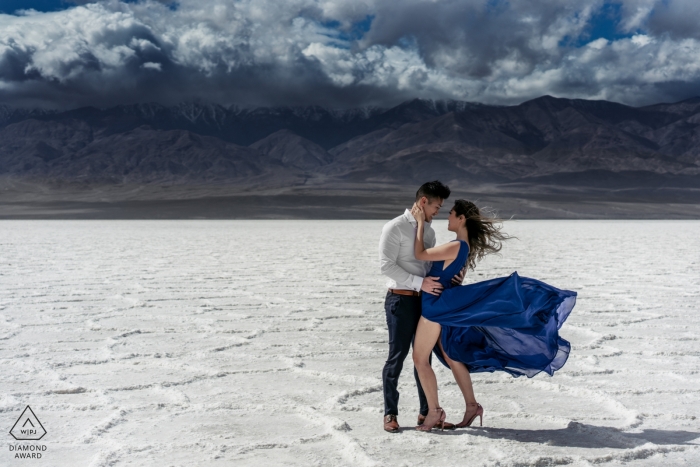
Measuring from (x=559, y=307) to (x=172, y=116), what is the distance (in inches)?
7637

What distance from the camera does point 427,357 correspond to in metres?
3.23

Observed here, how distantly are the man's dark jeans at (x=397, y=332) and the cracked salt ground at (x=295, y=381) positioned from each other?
21cm

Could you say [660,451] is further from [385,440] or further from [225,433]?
[225,433]

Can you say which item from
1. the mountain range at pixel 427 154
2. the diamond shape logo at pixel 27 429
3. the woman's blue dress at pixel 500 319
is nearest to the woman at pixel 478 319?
the woman's blue dress at pixel 500 319

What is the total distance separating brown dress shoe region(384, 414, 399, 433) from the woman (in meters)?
0.12

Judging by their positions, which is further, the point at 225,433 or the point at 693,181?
the point at 693,181

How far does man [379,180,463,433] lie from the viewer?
3.11 metres

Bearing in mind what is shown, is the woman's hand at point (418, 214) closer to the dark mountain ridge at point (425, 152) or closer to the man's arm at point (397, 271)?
the man's arm at point (397, 271)

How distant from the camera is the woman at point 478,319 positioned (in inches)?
121

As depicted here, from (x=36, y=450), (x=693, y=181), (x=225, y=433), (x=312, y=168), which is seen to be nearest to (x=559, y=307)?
(x=225, y=433)

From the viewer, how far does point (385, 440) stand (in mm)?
3197

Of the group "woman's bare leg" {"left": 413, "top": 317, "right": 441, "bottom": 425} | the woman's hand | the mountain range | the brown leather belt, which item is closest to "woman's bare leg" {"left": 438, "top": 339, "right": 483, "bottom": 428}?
"woman's bare leg" {"left": 413, "top": 317, "right": 441, "bottom": 425}

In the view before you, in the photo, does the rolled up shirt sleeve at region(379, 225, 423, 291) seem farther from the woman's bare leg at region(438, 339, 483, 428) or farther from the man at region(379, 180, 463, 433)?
the woman's bare leg at region(438, 339, 483, 428)

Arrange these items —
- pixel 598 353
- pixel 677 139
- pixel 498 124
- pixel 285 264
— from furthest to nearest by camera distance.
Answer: pixel 498 124 < pixel 677 139 < pixel 285 264 < pixel 598 353
